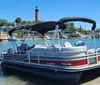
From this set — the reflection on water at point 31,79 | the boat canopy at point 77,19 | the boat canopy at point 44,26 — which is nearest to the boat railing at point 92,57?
the reflection on water at point 31,79

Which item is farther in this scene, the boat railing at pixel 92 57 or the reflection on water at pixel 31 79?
the reflection on water at pixel 31 79

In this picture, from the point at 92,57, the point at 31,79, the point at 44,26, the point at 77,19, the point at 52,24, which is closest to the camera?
the point at 92,57

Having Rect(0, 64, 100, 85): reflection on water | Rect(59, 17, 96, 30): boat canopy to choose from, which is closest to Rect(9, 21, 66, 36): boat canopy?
Rect(59, 17, 96, 30): boat canopy

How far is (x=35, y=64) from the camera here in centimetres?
983

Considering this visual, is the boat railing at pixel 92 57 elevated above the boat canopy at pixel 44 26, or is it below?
below

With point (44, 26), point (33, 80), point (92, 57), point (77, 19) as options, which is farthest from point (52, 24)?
point (33, 80)

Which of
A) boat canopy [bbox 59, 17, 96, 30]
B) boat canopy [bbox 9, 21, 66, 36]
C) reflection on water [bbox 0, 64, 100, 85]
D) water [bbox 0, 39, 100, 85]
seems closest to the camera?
boat canopy [bbox 59, 17, 96, 30]

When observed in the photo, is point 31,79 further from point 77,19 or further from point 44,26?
point 77,19

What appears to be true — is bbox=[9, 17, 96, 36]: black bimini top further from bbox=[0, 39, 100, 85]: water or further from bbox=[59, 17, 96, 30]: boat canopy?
bbox=[0, 39, 100, 85]: water

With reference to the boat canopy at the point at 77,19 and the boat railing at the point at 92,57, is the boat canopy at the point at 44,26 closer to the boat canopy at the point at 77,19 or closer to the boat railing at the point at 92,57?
the boat canopy at the point at 77,19

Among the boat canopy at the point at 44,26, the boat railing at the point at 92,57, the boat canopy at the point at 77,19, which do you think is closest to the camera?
the boat railing at the point at 92,57

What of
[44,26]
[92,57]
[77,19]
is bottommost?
[92,57]

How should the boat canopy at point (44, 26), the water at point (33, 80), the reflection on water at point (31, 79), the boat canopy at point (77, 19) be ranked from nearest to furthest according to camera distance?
the boat canopy at point (77, 19)
the water at point (33, 80)
the reflection on water at point (31, 79)
the boat canopy at point (44, 26)

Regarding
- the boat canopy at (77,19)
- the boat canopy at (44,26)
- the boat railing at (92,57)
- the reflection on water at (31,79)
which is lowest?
the reflection on water at (31,79)
